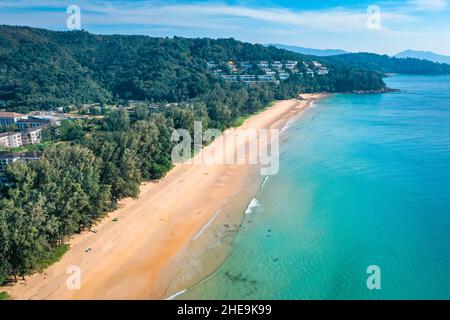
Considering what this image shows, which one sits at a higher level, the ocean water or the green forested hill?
the green forested hill

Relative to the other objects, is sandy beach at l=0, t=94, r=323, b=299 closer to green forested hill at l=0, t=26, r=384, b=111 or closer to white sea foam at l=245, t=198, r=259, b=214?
white sea foam at l=245, t=198, r=259, b=214

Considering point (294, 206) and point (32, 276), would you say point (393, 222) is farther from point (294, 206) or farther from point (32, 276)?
point (32, 276)

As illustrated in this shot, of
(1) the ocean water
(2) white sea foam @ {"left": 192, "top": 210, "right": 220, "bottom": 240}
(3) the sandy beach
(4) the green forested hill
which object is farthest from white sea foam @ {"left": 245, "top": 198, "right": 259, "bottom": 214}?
(4) the green forested hill

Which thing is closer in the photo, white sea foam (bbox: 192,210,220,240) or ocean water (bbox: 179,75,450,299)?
ocean water (bbox: 179,75,450,299)

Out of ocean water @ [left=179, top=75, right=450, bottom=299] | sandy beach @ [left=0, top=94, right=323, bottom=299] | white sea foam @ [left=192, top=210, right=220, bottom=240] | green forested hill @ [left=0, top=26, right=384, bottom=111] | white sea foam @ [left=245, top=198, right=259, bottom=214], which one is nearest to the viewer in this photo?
sandy beach @ [left=0, top=94, right=323, bottom=299]

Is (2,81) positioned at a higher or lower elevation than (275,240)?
higher

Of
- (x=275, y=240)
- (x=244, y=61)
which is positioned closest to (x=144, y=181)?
(x=275, y=240)

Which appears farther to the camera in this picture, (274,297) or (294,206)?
(294,206)
